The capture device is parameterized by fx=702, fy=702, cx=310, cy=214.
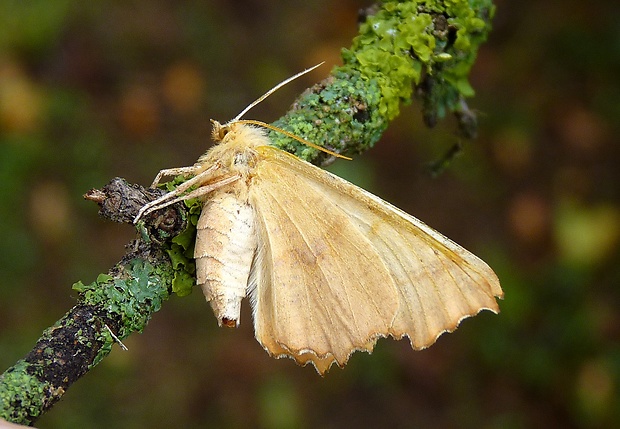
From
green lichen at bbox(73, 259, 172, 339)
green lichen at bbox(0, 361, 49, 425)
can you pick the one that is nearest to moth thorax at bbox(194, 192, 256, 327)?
green lichen at bbox(73, 259, 172, 339)

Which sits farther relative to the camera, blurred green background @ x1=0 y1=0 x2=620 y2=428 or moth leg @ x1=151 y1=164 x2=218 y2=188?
blurred green background @ x1=0 y1=0 x2=620 y2=428

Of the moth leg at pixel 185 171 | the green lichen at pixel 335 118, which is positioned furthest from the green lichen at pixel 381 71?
the moth leg at pixel 185 171

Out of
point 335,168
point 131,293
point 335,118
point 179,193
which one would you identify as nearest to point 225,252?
point 179,193

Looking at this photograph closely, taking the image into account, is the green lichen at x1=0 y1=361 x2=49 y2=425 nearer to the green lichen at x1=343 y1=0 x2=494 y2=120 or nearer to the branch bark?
the branch bark

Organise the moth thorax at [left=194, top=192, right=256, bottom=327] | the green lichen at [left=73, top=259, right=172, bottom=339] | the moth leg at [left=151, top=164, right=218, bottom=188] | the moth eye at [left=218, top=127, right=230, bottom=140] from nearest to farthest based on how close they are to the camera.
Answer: the green lichen at [left=73, top=259, right=172, bottom=339] → the moth thorax at [left=194, top=192, right=256, bottom=327] → the moth leg at [left=151, top=164, right=218, bottom=188] → the moth eye at [left=218, top=127, right=230, bottom=140]

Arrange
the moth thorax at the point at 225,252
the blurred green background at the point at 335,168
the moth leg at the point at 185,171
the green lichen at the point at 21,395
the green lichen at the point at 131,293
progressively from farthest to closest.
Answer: the blurred green background at the point at 335,168
the moth leg at the point at 185,171
the moth thorax at the point at 225,252
the green lichen at the point at 131,293
the green lichen at the point at 21,395

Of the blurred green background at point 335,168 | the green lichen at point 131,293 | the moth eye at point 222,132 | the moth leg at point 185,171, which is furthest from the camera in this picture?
the blurred green background at point 335,168

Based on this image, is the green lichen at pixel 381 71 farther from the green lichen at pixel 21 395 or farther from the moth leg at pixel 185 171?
the green lichen at pixel 21 395
